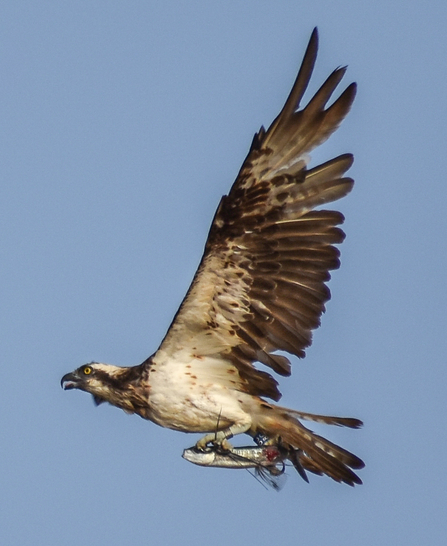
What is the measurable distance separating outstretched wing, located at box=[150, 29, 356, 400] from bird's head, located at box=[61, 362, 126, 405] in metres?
0.67

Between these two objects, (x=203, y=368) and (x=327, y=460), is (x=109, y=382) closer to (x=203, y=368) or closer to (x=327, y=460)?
(x=203, y=368)

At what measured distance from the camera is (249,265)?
551 inches

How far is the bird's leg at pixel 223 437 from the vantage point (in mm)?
14133

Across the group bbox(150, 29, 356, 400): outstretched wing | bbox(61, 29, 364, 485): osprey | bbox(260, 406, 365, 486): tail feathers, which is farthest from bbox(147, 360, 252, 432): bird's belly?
bbox(260, 406, 365, 486): tail feathers

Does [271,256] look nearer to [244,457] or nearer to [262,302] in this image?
[262,302]

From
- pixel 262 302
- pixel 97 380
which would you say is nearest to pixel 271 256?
pixel 262 302

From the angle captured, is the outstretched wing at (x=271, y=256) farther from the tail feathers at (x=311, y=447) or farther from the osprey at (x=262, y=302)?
the tail feathers at (x=311, y=447)

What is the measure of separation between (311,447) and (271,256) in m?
1.84

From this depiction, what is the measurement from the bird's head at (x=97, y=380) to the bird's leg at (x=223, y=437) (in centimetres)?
101

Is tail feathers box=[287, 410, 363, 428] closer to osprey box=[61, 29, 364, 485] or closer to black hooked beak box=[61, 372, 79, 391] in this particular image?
osprey box=[61, 29, 364, 485]

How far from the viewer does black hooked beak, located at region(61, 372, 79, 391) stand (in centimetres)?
1510

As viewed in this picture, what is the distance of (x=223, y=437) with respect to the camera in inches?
558

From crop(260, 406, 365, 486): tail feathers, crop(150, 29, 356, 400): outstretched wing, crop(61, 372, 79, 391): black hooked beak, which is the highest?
crop(150, 29, 356, 400): outstretched wing

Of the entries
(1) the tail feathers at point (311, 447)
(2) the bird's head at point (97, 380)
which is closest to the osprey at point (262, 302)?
(1) the tail feathers at point (311, 447)
